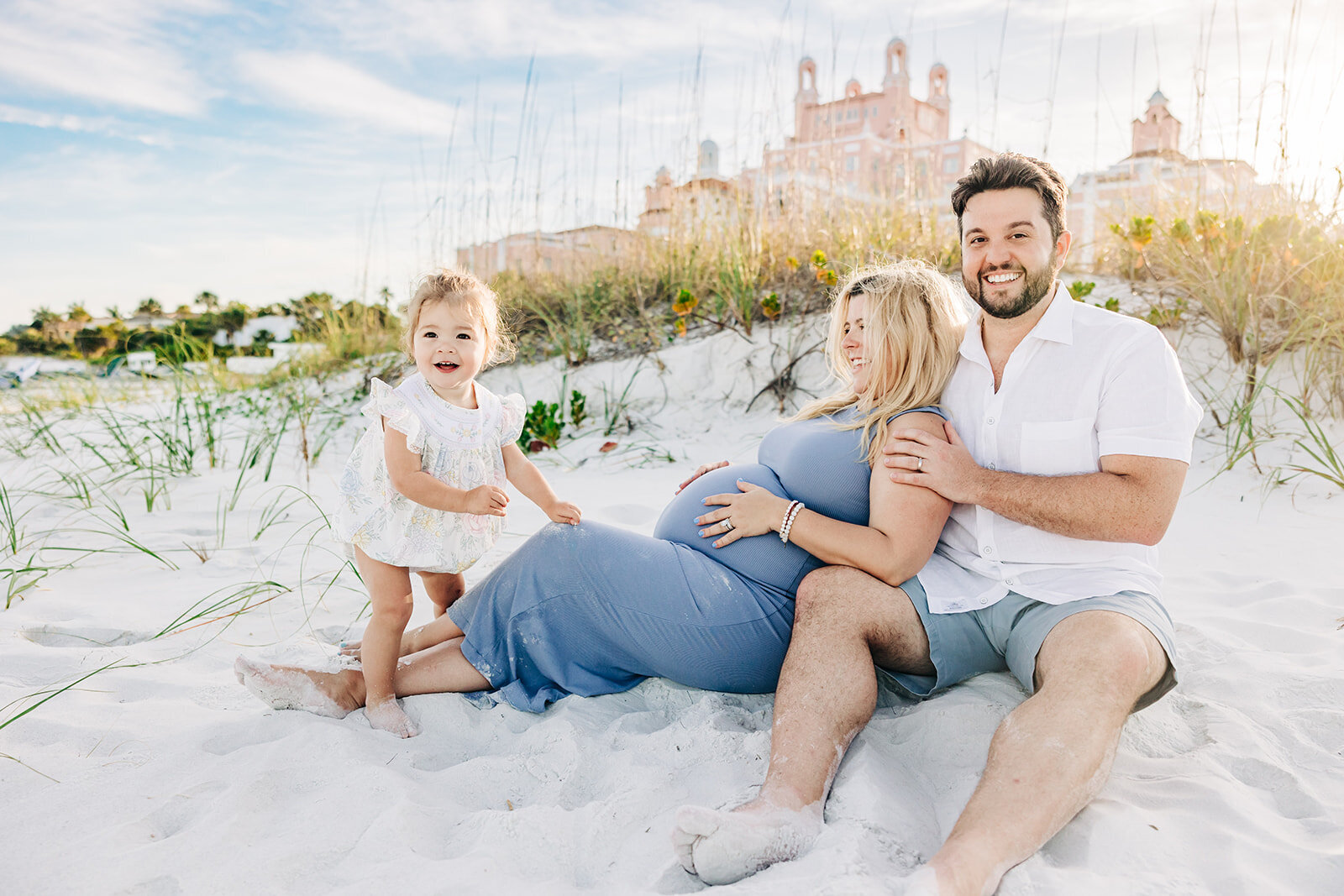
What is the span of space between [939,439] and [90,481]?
4021mm

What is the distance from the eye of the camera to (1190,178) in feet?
17.2

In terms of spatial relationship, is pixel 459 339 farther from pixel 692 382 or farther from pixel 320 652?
pixel 692 382

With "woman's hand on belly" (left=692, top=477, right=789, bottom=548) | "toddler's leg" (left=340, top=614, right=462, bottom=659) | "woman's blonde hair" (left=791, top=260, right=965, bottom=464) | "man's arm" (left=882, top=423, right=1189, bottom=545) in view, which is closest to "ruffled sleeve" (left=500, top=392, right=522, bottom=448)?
"toddler's leg" (left=340, top=614, right=462, bottom=659)

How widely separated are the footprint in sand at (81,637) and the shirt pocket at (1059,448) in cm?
251

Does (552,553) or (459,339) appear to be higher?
(459,339)

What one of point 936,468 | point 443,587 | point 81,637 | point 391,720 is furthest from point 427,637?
point 936,468

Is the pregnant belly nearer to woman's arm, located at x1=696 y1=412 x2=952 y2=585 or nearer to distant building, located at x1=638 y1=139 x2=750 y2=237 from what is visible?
woman's arm, located at x1=696 y1=412 x2=952 y2=585

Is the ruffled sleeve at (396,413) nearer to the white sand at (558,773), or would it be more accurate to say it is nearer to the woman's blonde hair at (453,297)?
the woman's blonde hair at (453,297)

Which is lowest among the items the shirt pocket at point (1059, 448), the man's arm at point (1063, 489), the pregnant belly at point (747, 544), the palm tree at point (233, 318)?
the pregnant belly at point (747, 544)

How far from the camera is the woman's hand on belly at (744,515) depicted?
195 cm

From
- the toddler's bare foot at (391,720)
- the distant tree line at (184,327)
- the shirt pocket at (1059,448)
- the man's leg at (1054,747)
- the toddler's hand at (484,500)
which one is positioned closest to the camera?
the man's leg at (1054,747)

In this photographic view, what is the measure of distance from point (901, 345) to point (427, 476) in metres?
1.22

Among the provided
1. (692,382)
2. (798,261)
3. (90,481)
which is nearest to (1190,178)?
(798,261)

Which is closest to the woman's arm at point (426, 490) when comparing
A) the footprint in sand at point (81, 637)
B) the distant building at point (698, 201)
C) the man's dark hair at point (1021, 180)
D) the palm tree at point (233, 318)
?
the footprint in sand at point (81, 637)
